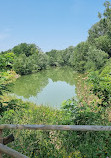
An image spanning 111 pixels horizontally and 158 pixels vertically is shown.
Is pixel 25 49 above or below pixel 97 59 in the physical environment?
above

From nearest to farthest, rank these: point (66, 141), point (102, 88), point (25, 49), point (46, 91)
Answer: point (66, 141), point (102, 88), point (46, 91), point (25, 49)

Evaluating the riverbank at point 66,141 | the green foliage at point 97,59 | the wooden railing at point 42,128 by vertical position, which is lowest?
the riverbank at point 66,141

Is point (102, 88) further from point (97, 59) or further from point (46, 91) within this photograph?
point (97, 59)

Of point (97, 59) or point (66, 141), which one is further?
point (97, 59)

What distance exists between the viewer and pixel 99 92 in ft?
14.8

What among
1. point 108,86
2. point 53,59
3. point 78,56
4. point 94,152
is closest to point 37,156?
point 94,152

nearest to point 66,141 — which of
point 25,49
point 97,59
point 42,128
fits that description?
point 42,128

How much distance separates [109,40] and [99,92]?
23993 mm

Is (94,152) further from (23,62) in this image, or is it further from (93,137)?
(23,62)

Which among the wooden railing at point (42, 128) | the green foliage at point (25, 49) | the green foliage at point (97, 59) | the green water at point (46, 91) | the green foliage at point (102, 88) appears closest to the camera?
the wooden railing at point (42, 128)

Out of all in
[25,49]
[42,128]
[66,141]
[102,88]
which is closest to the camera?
[42,128]

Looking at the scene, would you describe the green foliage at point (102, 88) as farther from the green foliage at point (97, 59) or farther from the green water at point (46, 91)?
the green foliage at point (97, 59)

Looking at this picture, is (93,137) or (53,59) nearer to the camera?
(93,137)

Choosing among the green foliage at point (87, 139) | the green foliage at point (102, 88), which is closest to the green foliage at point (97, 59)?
the green foliage at point (102, 88)
